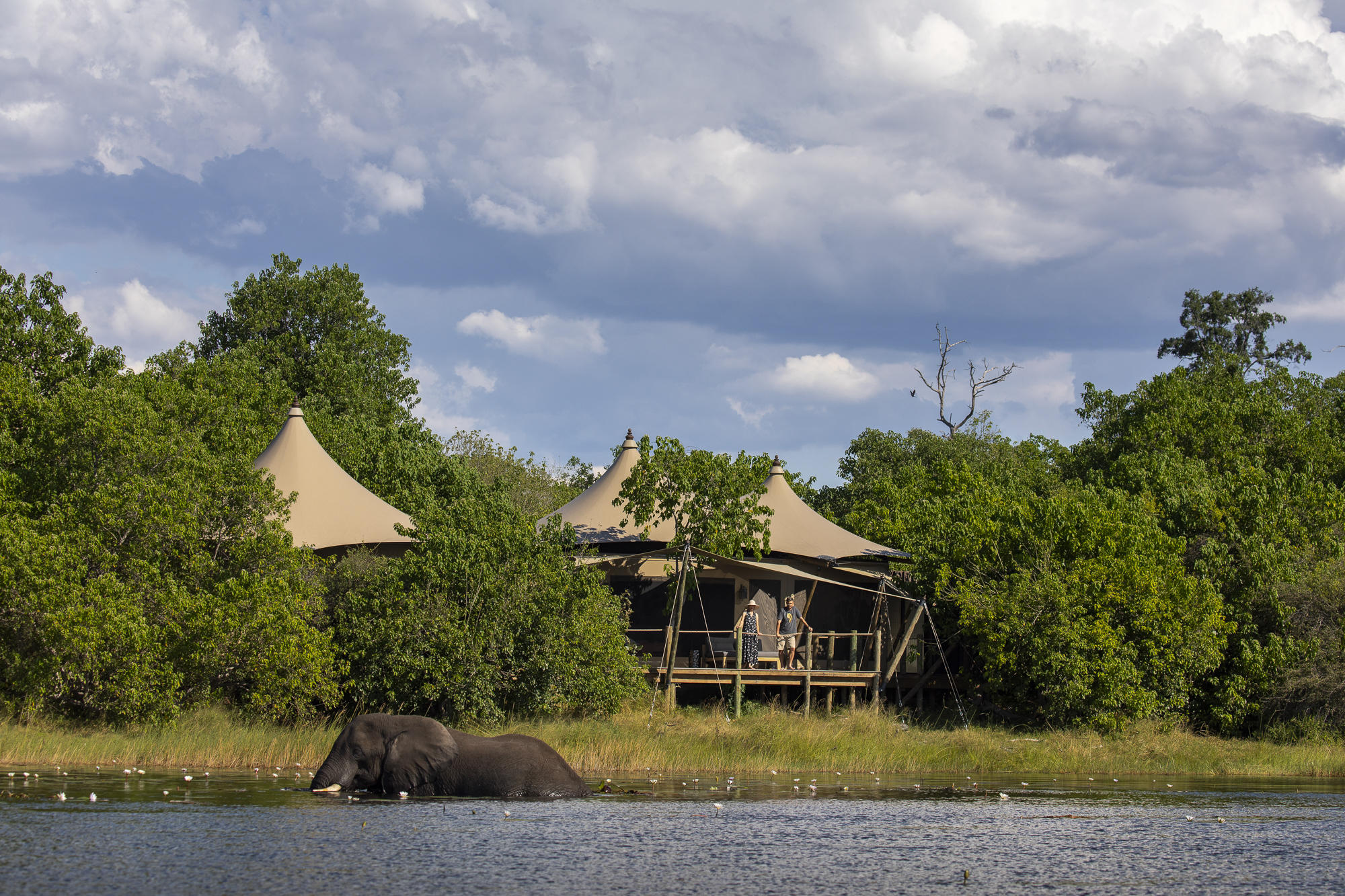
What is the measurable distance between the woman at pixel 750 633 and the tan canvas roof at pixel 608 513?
3.25m

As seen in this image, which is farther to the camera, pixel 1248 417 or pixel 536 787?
pixel 1248 417

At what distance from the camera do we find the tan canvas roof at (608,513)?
94.7 ft

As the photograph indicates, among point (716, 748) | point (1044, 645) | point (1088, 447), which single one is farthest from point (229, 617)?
point (1088, 447)

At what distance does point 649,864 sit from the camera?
1059 cm

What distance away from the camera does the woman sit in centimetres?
2600

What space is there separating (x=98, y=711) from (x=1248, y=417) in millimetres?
32718

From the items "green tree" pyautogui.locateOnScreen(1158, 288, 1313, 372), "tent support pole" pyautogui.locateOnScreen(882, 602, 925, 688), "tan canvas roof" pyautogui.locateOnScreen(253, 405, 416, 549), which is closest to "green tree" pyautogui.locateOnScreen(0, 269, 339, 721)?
"tan canvas roof" pyautogui.locateOnScreen(253, 405, 416, 549)

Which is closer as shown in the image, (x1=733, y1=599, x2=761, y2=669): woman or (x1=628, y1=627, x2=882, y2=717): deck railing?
(x1=628, y1=627, x2=882, y2=717): deck railing

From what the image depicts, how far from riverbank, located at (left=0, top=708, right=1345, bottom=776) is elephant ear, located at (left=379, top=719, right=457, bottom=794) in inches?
157

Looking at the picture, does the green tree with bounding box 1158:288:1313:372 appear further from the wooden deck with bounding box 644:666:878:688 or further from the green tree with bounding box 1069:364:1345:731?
the wooden deck with bounding box 644:666:878:688

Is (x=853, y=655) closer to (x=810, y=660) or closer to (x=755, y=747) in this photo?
(x=810, y=660)

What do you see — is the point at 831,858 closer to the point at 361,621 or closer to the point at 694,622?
the point at 361,621

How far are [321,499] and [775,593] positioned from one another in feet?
34.7

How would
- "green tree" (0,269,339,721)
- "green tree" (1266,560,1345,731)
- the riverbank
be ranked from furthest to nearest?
"green tree" (1266,560,1345,731)
"green tree" (0,269,339,721)
the riverbank
